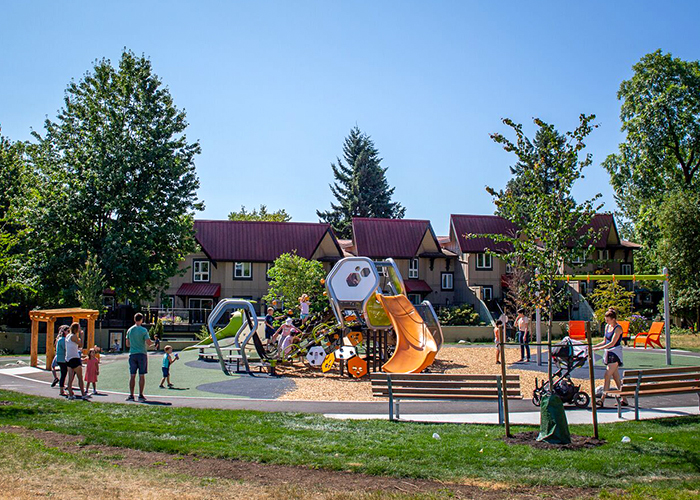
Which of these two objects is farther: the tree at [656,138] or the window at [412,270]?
the window at [412,270]

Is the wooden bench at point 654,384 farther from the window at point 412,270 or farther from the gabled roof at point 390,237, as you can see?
the window at point 412,270

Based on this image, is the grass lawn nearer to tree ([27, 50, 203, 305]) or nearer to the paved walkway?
the paved walkway

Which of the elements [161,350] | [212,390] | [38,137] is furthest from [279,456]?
[38,137]

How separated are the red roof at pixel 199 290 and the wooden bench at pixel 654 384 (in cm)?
3665

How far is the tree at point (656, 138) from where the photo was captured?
4425 cm

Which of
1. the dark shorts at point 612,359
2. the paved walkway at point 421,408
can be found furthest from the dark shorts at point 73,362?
the dark shorts at point 612,359

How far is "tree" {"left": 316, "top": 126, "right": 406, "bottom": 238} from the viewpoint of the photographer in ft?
224

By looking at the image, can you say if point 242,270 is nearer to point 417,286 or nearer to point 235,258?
point 235,258

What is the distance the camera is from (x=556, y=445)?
9383 millimetres

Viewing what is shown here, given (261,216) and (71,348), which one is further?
(261,216)

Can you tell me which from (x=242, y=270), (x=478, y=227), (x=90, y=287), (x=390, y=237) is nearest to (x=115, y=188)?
(x=90, y=287)

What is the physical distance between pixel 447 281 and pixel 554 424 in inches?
1609

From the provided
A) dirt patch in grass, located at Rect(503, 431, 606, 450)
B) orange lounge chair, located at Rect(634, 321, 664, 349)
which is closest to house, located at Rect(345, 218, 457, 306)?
orange lounge chair, located at Rect(634, 321, 664, 349)

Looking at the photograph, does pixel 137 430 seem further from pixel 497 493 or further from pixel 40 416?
pixel 497 493
